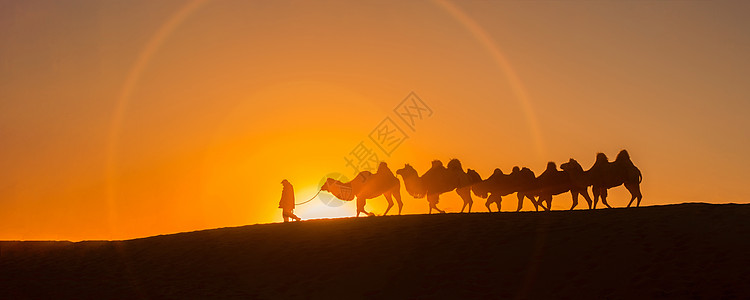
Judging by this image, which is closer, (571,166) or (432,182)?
(571,166)

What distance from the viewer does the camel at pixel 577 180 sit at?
87.2 ft

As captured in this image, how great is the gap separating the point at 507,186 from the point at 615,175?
4.91 m

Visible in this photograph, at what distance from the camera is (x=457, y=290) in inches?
636

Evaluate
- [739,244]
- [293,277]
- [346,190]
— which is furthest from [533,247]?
[346,190]

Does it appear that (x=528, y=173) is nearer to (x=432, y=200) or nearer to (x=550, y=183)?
(x=550, y=183)

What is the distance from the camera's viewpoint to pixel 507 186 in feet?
96.5

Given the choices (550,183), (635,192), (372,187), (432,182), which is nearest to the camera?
(635,192)

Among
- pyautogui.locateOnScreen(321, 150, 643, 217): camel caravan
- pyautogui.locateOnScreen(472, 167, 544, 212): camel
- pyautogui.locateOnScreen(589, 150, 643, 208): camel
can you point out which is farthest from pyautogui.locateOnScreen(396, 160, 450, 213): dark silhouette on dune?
pyautogui.locateOnScreen(589, 150, 643, 208): camel

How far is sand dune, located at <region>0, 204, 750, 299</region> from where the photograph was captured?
15562 mm

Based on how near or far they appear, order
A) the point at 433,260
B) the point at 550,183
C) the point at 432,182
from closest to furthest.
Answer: the point at 433,260
the point at 550,183
the point at 432,182

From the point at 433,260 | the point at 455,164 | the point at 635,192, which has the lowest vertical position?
the point at 433,260

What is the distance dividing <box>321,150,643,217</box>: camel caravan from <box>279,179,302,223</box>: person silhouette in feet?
8.95

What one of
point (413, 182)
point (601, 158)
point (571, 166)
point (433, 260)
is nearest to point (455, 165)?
point (413, 182)

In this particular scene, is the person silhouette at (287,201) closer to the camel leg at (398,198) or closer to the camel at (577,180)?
the camel leg at (398,198)
